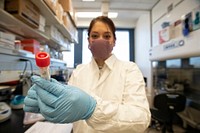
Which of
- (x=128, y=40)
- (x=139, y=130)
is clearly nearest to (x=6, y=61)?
(x=139, y=130)

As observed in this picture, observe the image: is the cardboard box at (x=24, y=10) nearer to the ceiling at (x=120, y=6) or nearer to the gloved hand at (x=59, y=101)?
the gloved hand at (x=59, y=101)

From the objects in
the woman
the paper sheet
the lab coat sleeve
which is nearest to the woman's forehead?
the woman

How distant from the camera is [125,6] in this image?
13.9ft

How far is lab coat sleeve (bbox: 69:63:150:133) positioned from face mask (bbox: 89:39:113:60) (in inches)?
10.7

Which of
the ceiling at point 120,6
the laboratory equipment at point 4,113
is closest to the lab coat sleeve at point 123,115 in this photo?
the laboratory equipment at point 4,113

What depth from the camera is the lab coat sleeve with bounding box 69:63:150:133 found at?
58cm

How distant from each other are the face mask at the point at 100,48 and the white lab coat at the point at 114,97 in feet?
0.15

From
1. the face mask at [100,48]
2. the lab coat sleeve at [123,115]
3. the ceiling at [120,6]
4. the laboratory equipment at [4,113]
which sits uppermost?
the ceiling at [120,6]

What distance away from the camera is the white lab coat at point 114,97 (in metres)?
0.59

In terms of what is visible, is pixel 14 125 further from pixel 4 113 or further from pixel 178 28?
pixel 178 28

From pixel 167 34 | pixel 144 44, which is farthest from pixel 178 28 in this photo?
pixel 144 44

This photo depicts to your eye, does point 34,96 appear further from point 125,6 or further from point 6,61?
point 125,6

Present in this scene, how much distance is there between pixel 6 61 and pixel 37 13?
53 centimetres

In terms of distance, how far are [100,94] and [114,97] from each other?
8 cm
